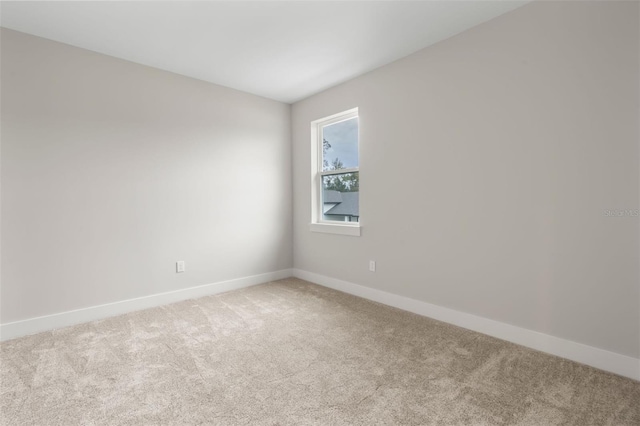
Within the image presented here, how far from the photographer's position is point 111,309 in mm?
2973

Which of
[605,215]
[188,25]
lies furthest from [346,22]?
[605,215]

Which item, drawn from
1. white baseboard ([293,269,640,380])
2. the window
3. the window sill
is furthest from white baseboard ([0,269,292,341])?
white baseboard ([293,269,640,380])

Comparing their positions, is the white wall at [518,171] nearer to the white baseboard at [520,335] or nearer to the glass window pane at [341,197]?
the white baseboard at [520,335]

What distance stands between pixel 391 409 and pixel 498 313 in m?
1.34

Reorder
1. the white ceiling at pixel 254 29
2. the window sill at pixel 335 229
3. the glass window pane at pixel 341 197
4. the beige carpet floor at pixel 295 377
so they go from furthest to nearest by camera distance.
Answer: the glass window pane at pixel 341 197 < the window sill at pixel 335 229 < the white ceiling at pixel 254 29 < the beige carpet floor at pixel 295 377

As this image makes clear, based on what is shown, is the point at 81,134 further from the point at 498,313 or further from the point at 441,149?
the point at 498,313

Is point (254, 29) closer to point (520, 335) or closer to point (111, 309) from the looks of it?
point (111, 309)

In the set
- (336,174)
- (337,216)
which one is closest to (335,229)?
(337,216)

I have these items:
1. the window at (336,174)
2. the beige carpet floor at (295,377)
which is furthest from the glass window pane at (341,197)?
the beige carpet floor at (295,377)

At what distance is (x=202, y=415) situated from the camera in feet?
5.16

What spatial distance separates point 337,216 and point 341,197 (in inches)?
9.8

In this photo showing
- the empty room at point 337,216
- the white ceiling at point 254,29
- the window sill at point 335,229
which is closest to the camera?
the empty room at point 337,216

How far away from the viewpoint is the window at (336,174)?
3718 mm

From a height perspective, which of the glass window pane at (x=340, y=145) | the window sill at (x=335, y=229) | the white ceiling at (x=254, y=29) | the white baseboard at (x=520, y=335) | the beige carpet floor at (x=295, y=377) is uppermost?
the white ceiling at (x=254, y=29)
